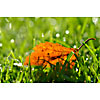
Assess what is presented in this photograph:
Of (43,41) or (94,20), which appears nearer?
(43,41)

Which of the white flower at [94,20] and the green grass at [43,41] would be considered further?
the white flower at [94,20]

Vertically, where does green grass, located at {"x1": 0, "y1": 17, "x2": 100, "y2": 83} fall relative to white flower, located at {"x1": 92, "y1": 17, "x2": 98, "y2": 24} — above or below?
below

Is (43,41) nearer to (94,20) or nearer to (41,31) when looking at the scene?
(41,31)

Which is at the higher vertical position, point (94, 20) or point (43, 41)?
point (94, 20)

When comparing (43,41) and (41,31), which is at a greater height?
(41,31)

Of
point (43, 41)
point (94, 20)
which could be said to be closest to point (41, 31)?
point (43, 41)

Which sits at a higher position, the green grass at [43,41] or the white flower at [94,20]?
the white flower at [94,20]

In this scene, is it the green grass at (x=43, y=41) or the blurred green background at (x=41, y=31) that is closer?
the green grass at (x=43, y=41)

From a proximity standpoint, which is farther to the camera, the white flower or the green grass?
the white flower
